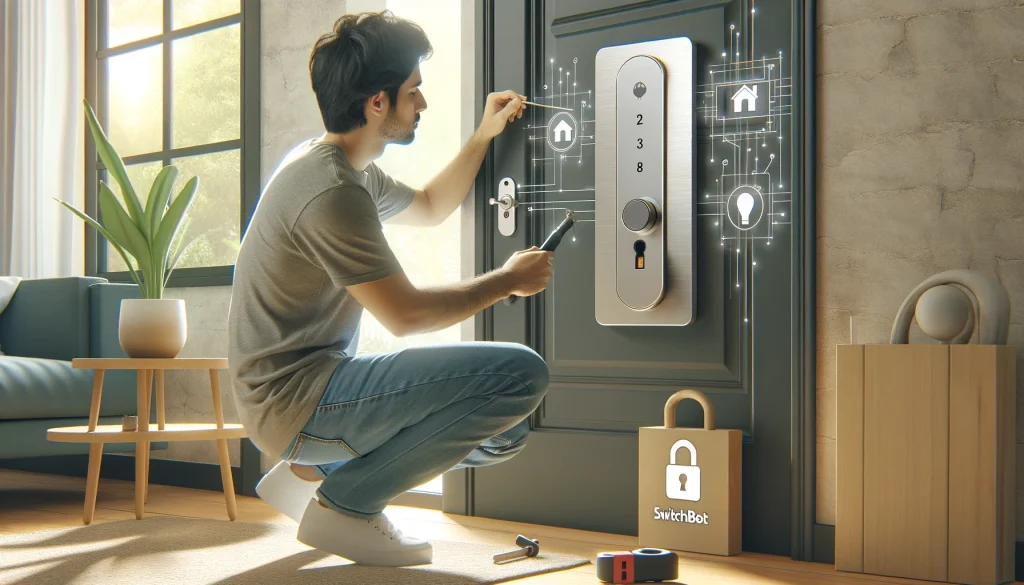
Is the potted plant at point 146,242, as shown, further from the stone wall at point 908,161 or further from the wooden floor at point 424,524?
the stone wall at point 908,161

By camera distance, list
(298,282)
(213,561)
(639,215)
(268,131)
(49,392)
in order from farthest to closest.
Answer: (268,131)
(49,392)
(639,215)
(213,561)
(298,282)

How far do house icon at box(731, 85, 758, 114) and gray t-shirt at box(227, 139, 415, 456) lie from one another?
927 millimetres

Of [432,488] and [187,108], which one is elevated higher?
[187,108]

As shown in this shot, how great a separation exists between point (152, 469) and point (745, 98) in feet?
7.66

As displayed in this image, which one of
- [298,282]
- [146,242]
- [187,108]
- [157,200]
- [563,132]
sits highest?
[187,108]

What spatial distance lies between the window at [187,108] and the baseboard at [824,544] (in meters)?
1.99

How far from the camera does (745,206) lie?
230 cm

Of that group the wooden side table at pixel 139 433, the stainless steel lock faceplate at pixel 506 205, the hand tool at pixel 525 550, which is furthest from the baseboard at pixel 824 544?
the wooden side table at pixel 139 433

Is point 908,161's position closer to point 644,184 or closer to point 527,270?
point 644,184

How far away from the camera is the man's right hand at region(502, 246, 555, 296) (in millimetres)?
1956

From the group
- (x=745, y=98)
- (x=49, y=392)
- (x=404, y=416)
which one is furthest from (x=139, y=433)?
(x=745, y=98)

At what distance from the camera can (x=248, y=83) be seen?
3.28 metres

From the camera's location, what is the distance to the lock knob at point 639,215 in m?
2.40

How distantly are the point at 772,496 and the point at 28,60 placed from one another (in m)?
3.30
